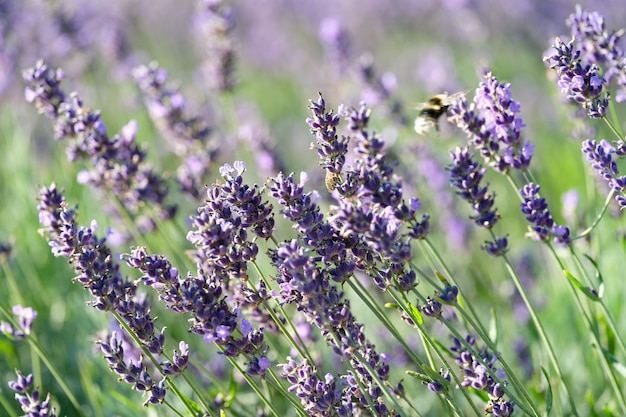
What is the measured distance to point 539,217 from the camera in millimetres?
1965

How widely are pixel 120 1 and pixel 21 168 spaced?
263 inches

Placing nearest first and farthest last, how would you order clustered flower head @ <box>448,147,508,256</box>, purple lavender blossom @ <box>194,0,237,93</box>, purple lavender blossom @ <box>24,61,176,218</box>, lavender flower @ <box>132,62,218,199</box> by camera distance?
clustered flower head @ <box>448,147,508,256</box> < purple lavender blossom @ <box>24,61,176,218</box> < lavender flower @ <box>132,62,218,199</box> < purple lavender blossom @ <box>194,0,237,93</box>

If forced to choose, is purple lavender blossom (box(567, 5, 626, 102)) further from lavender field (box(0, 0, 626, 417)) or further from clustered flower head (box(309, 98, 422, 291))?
clustered flower head (box(309, 98, 422, 291))

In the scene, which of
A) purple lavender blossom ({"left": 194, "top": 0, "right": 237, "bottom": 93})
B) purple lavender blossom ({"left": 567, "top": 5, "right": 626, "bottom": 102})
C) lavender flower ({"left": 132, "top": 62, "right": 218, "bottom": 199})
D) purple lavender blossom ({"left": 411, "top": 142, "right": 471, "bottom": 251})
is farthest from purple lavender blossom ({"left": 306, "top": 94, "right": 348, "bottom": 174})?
purple lavender blossom ({"left": 411, "top": 142, "right": 471, "bottom": 251})

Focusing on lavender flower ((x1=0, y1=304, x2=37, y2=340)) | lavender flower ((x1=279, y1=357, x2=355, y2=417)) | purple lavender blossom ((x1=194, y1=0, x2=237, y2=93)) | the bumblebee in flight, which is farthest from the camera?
purple lavender blossom ((x1=194, y1=0, x2=237, y2=93))

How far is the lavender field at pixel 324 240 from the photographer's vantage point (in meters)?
1.85

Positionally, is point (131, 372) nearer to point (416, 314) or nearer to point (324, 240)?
point (324, 240)

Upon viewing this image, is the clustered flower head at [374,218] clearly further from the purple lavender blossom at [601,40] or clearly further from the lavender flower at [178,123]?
the lavender flower at [178,123]

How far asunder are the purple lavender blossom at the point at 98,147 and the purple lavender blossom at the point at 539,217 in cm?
156

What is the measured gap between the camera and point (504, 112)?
1956mm

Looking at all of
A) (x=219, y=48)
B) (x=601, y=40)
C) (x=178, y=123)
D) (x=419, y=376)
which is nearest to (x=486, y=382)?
(x=419, y=376)

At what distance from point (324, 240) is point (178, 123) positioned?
1.89m

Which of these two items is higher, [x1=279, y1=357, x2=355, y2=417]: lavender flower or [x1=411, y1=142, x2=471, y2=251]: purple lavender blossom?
[x1=411, y1=142, x2=471, y2=251]: purple lavender blossom

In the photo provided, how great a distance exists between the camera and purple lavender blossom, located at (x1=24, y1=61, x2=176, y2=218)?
2.71m
